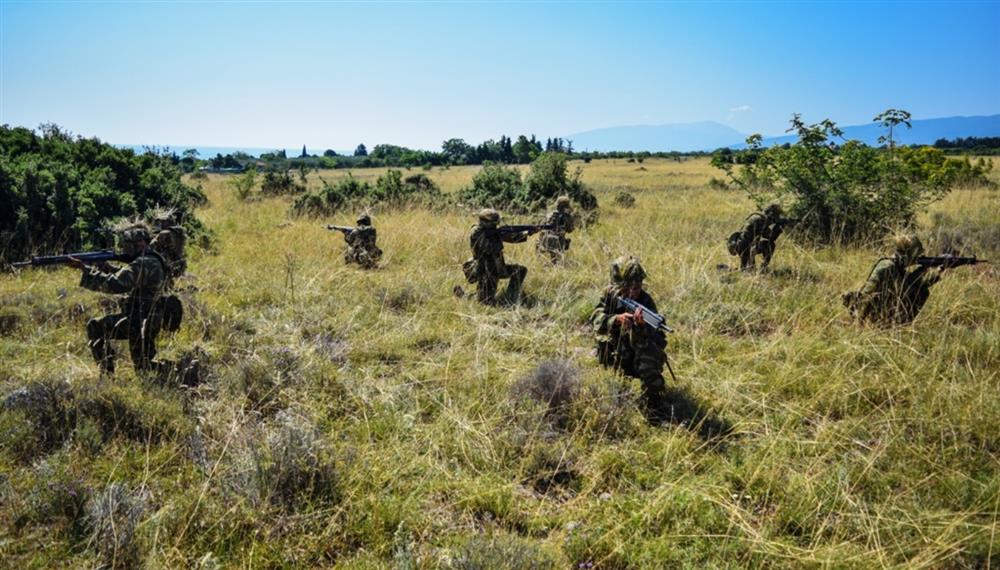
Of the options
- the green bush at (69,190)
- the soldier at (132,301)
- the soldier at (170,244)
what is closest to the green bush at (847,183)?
the soldier at (170,244)

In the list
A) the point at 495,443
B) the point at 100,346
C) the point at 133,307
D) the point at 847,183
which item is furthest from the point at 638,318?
the point at 847,183

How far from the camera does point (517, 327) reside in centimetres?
643

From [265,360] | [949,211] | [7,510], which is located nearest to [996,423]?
[265,360]

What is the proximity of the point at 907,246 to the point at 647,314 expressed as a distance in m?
3.52

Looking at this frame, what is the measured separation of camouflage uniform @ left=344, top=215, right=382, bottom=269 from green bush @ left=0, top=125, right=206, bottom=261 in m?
3.43

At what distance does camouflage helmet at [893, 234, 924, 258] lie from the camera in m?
5.84

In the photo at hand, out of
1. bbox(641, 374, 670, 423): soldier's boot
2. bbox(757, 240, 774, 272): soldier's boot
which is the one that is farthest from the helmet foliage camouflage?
bbox(641, 374, 670, 423): soldier's boot

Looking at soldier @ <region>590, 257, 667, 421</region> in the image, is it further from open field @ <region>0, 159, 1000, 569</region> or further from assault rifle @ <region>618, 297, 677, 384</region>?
open field @ <region>0, 159, 1000, 569</region>

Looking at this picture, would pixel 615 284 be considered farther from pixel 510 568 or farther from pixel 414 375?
pixel 510 568

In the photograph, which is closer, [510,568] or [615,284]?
[510,568]

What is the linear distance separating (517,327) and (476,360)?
3.97ft

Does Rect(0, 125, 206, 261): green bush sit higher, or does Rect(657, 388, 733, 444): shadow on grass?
Rect(0, 125, 206, 261): green bush

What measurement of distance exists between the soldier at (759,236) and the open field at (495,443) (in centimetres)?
174

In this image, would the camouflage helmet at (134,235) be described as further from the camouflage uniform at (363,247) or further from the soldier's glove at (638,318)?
the camouflage uniform at (363,247)
